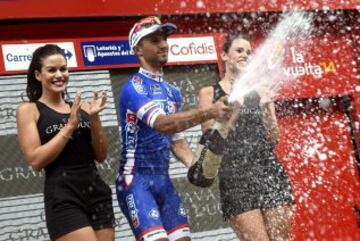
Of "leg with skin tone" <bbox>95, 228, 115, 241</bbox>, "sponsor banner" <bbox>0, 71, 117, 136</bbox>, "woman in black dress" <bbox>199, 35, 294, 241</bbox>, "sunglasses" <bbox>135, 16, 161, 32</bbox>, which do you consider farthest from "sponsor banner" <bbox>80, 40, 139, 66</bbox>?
"leg with skin tone" <bbox>95, 228, 115, 241</bbox>

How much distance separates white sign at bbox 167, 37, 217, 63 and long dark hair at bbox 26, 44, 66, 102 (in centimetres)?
342

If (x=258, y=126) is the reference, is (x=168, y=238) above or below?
below

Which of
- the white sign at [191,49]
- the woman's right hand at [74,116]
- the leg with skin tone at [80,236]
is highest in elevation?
the white sign at [191,49]

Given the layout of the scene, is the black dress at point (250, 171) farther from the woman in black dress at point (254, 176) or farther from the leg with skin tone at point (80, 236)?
the leg with skin tone at point (80, 236)

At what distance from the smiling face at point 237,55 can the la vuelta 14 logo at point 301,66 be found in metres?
3.36

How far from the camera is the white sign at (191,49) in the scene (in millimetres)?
8367

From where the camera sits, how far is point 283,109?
9.04 meters

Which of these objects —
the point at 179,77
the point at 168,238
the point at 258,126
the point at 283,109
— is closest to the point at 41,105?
the point at 168,238

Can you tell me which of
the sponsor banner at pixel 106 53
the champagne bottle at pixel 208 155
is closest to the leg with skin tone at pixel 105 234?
the champagne bottle at pixel 208 155

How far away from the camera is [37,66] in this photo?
4.94 meters

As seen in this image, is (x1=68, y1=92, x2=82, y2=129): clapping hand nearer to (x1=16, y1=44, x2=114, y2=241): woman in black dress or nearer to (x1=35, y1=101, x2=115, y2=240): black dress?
(x1=16, y1=44, x2=114, y2=241): woman in black dress

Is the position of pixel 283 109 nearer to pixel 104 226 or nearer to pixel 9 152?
pixel 9 152

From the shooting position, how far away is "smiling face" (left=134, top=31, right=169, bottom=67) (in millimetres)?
5066

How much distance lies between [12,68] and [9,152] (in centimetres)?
83
